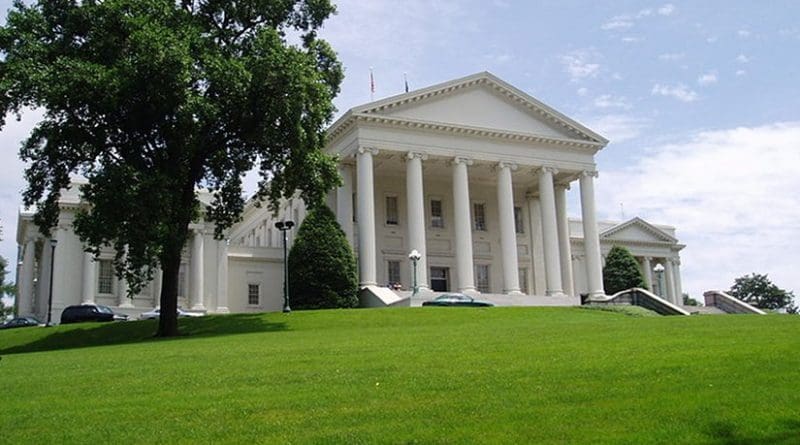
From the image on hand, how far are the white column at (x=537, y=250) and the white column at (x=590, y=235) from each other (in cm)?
404

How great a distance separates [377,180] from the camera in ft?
170

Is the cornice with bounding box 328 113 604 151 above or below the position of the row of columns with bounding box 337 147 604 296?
above

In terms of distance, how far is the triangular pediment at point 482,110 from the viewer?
46250 mm

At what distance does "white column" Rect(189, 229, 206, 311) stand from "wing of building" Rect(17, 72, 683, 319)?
7cm

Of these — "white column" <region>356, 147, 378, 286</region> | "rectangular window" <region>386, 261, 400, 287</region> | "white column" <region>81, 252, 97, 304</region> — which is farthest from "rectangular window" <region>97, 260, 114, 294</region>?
"white column" <region>356, 147, 378, 286</region>

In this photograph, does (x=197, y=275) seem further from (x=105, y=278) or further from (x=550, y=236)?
(x=550, y=236)

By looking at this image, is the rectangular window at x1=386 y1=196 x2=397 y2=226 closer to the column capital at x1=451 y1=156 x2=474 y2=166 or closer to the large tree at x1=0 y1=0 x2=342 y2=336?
the column capital at x1=451 y1=156 x2=474 y2=166

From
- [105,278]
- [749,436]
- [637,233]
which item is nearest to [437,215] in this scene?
[105,278]

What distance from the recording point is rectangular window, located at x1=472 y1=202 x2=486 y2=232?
54625mm

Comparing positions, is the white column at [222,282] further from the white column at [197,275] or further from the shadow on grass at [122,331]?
the shadow on grass at [122,331]

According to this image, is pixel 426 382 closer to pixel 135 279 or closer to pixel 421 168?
pixel 135 279

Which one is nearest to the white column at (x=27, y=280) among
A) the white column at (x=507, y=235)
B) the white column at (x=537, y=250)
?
the white column at (x=507, y=235)

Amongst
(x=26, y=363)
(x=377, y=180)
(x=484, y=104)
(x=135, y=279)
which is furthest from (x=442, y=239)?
(x=26, y=363)

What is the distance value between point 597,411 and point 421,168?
37640 millimetres
